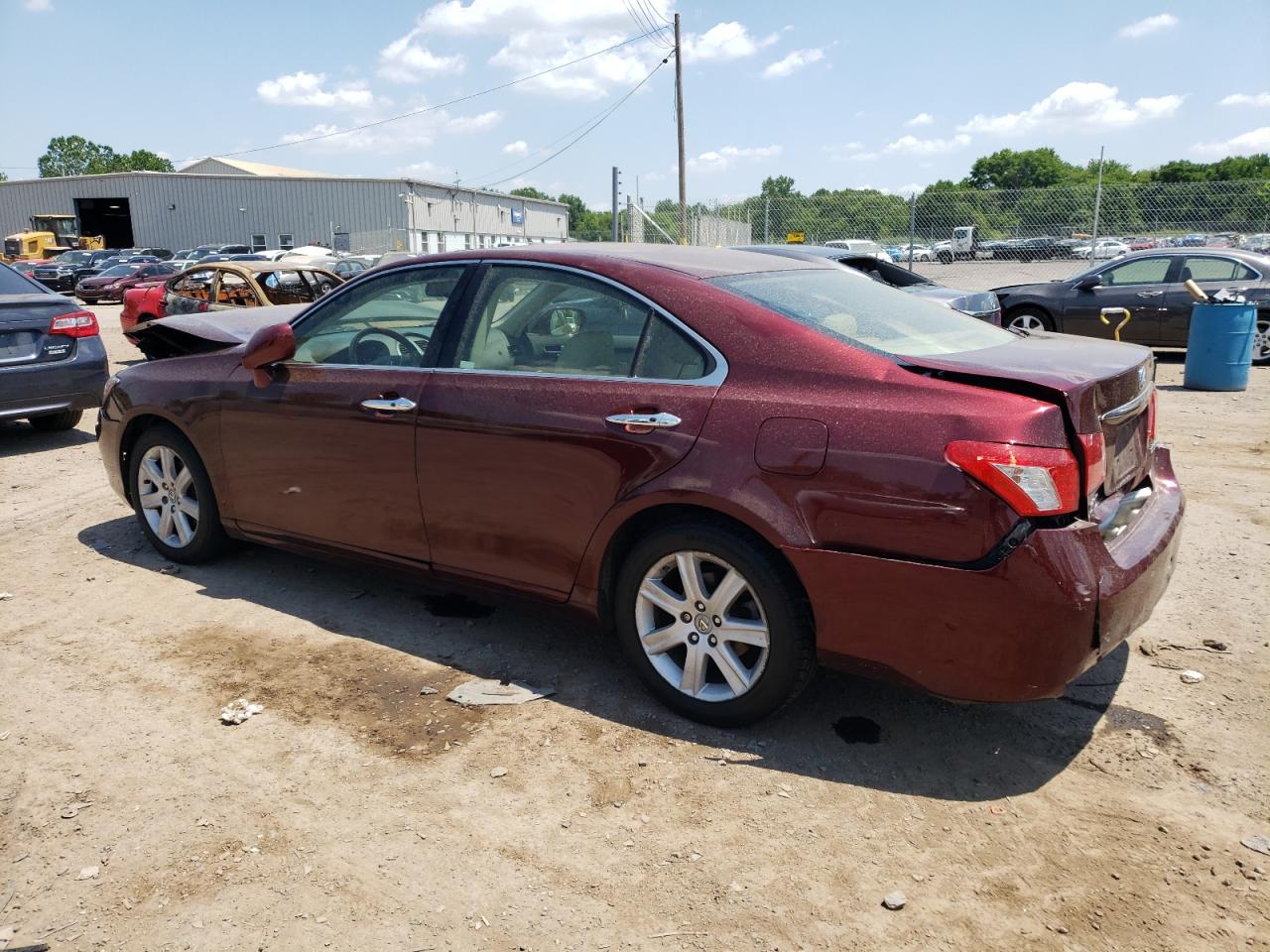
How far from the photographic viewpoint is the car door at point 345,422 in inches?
157

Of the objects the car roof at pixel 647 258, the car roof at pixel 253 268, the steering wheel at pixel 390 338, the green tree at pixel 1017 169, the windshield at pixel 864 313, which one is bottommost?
the car roof at pixel 253 268

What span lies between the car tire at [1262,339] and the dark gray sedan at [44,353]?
13.5m

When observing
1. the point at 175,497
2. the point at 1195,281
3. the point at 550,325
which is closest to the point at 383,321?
the point at 550,325

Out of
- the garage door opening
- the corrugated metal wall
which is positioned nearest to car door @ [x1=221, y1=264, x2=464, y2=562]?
the corrugated metal wall

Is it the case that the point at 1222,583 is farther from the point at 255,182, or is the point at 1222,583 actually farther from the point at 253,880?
the point at 255,182

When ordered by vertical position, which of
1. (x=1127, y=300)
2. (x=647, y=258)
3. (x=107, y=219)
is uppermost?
(x=107, y=219)

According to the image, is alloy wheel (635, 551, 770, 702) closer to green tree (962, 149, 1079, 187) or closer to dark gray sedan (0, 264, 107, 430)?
dark gray sedan (0, 264, 107, 430)

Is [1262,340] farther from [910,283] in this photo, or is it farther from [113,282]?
[113,282]

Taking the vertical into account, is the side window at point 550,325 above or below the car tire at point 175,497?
above

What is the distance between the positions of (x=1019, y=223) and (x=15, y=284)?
1639cm

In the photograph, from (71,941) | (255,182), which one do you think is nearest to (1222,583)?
(71,941)

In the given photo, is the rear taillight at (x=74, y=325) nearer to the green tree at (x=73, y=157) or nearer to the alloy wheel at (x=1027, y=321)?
the alloy wheel at (x=1027, y=321)

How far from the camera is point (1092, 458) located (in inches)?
110

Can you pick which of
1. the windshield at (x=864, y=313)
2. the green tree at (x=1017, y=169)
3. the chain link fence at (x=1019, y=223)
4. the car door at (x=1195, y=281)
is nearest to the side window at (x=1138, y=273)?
the car door at (x=1195, y=281)
